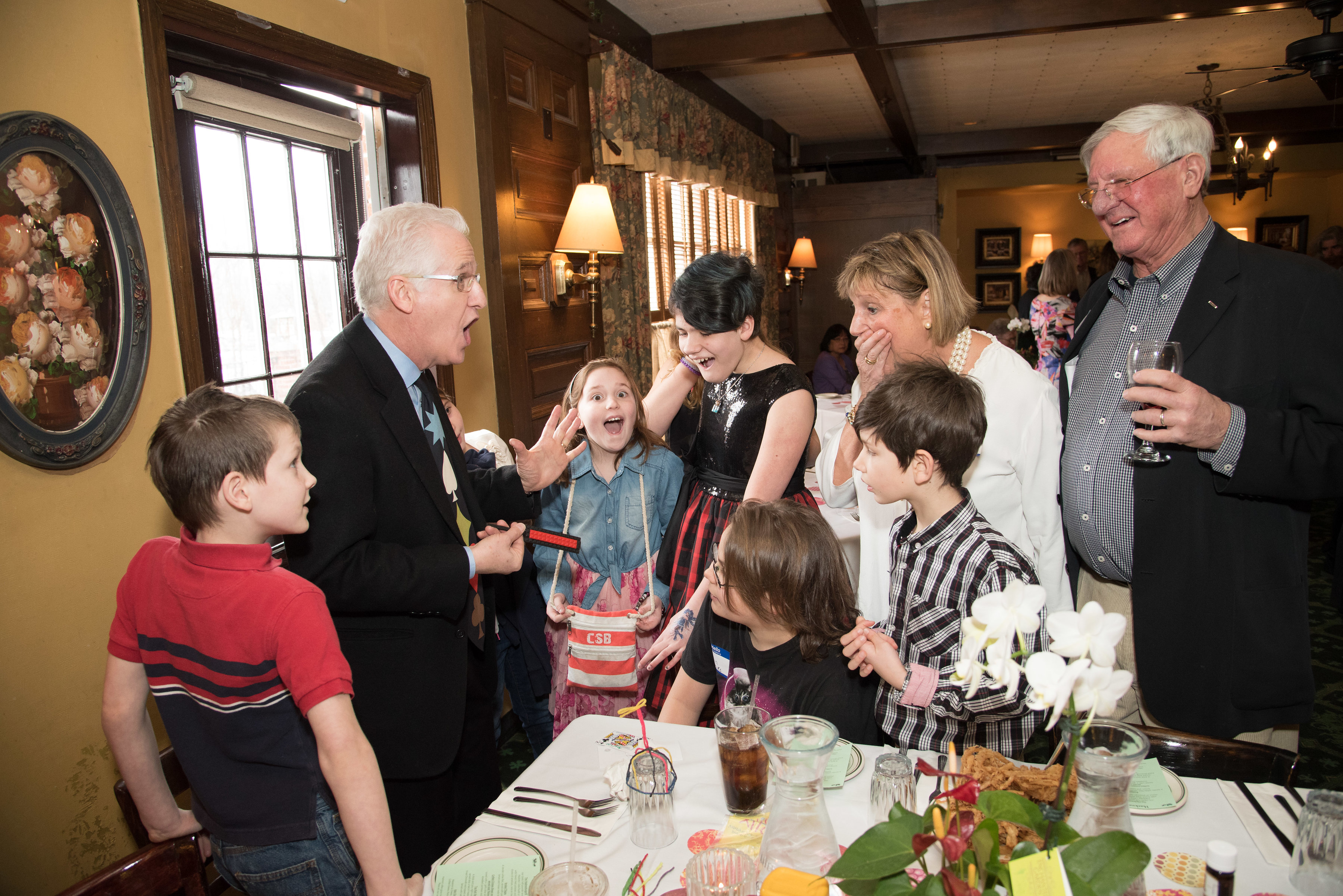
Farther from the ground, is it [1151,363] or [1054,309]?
[1054,309]

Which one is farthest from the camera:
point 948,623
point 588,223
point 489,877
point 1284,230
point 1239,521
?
point 1284,230

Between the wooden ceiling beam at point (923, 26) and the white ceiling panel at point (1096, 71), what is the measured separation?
804 mm

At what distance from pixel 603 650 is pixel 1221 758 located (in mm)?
1484

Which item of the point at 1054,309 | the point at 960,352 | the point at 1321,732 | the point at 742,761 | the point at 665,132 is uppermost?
the point at 665,132

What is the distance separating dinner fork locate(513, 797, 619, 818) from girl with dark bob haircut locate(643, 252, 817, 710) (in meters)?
0.85

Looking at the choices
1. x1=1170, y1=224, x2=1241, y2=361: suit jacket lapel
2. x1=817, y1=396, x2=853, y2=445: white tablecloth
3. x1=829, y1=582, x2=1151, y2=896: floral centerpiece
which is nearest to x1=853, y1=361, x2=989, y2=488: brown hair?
x1=1170, y1=224, x2=1241, y2=361: suit jacket lapel

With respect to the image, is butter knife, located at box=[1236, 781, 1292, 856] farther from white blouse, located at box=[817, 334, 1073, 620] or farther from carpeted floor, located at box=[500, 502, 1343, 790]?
carpeted floor, located at box=[500, 502, 1343, 790]

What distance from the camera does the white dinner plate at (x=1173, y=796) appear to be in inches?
50.8

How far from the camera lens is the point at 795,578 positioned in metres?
1.71

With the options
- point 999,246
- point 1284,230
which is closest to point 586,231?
point 999,246

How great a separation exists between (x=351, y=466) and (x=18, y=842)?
48.8 inches

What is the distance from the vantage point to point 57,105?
188 centimetres

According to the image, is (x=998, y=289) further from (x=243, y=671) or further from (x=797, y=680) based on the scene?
(x=243, y=671)

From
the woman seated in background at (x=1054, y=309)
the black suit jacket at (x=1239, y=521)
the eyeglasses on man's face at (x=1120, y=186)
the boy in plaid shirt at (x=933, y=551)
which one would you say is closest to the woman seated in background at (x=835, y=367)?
the woman seated in background at (x=1054, y=309)
